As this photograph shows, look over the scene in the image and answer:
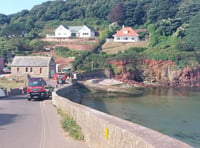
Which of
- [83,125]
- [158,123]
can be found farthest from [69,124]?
[158,123]

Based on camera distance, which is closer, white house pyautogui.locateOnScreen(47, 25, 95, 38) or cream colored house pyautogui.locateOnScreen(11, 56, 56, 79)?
cream colored house pyautogui.locateOnScreen(11, 56, 56, 79)

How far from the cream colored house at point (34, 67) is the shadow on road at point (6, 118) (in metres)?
36.8

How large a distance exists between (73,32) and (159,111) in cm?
6672

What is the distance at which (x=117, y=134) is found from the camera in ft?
30.3

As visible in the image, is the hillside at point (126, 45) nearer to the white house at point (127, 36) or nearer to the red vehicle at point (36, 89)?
the white house at point (127, 36)

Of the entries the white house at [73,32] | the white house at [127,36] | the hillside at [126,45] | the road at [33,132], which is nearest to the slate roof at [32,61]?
the hillside at [126,45]

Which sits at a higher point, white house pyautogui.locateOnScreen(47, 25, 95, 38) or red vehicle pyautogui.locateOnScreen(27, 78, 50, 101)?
white house pyautogui.locateOnScreen(47, 25, 95, 38)

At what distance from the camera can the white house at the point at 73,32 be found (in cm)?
9481

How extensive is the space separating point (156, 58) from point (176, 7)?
133 ft

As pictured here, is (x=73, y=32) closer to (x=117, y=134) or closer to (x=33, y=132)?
(x=33, y=132)

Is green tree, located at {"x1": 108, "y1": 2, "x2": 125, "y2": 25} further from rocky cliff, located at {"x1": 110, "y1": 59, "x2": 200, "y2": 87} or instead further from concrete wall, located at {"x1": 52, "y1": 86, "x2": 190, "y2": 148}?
concrete wall, located at {"x1": 52, "y1": 86, "x2": 190, "y2": 148}

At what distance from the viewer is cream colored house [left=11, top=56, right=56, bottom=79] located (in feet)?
190

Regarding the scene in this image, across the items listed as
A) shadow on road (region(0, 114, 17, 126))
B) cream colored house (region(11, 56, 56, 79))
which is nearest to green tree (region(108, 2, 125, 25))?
cream colored house (region(11, 56, 56, 79))

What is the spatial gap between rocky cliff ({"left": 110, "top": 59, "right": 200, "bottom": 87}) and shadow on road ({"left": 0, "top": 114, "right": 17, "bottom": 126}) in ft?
151
